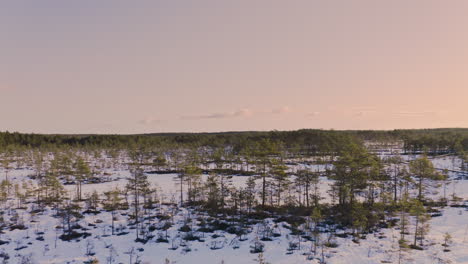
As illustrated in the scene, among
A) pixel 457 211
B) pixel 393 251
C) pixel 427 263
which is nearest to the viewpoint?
pixel 427 263

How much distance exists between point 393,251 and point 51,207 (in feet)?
134

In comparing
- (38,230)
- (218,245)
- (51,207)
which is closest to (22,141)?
(51,207)

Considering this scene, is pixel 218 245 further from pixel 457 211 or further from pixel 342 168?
pixel 457 211

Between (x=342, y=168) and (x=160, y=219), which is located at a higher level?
(x=342, y=168)

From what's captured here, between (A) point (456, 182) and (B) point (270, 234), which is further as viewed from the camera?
(A) point (456, 182)

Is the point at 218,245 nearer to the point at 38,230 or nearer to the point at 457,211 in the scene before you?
the point at 38,230

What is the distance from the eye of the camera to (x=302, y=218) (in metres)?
34.1

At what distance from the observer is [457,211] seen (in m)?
37.3

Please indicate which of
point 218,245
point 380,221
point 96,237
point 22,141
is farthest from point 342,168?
point 22,141

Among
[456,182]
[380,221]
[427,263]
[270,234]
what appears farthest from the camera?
[456,182]

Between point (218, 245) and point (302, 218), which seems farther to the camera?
point (302, 218)

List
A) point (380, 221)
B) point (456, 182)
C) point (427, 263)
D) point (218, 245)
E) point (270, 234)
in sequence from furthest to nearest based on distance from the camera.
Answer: point (456, 182) < point (380, 221) < point (270, 234) < point (218, 245) < point (427, 263)

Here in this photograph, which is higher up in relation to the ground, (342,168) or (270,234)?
(342,168)

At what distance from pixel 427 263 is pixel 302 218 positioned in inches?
521
